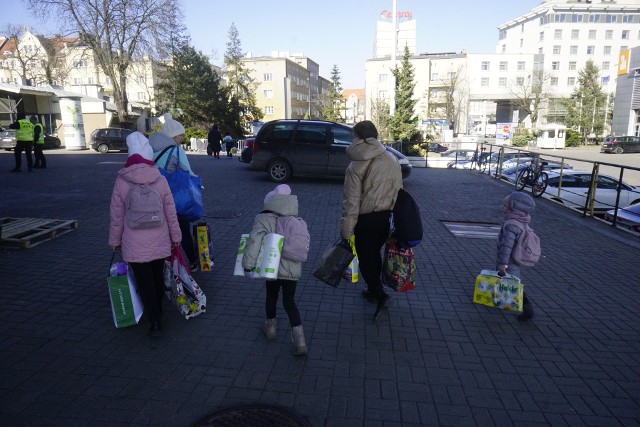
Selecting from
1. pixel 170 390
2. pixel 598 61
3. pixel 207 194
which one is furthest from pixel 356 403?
pixel 598 61

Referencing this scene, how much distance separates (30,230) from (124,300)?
405 cm

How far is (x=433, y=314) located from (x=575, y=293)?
1.94 meters

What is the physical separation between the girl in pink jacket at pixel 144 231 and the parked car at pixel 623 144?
50768 mm

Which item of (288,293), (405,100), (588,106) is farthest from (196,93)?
(588,106)

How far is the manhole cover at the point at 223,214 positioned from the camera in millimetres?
9031

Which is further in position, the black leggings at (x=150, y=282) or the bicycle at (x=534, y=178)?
the bicycle at (x=534, y=178)

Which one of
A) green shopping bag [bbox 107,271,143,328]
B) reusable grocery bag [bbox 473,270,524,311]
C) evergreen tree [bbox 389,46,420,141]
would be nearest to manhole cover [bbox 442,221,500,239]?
reusable grocery bag [bbox 473,270,524,311]

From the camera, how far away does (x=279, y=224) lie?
11.8 feet

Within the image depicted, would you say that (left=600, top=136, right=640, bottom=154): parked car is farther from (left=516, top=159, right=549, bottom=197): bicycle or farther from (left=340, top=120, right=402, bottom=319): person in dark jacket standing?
(left=340, top=120, right=402, bottom=319): person in dark jacket standing

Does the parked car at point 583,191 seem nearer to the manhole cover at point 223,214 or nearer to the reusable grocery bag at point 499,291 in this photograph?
the reusable grocery bag at point 499,291

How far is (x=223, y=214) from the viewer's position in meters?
9.23

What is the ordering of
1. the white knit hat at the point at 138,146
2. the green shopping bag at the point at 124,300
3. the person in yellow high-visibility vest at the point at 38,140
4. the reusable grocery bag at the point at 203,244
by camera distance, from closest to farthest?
the white knit hat at the point at 138,146
the green shopping bag at the point at 124,300
the reusable grocery bag at the point at 203,244
the person in yellow high-visibility vest at the point at 38,140

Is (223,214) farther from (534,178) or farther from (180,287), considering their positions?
(534,178)

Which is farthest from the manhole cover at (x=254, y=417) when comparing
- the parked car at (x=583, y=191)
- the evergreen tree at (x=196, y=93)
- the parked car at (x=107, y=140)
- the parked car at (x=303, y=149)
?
the evergreen tree at (x=196, y=93)
